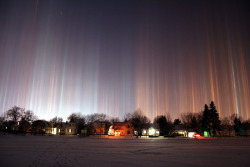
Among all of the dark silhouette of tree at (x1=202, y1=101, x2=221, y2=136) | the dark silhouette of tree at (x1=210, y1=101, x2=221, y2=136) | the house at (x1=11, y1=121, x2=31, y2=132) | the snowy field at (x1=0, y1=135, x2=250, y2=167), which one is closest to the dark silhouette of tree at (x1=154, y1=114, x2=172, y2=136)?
the dark silhouette of tree at (x1=202, y1=101, x2=221, y2=136)

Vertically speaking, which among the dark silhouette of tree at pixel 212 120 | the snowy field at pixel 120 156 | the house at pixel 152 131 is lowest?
the house at pixel 152 131

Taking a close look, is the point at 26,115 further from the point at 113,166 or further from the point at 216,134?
the point at 113,166

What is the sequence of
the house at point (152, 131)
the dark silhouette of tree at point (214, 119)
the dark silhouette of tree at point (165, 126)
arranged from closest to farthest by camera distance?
the dark silhouette of tree at point (214, 119) < the dark silhouette of tree at point (165, 126) < the house at point (152, 131)

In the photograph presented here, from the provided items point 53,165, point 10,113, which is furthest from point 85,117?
point 53,165

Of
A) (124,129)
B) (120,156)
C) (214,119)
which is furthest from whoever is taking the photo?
(124,129)

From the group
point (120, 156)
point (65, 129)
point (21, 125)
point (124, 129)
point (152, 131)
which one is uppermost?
point (21, 125)

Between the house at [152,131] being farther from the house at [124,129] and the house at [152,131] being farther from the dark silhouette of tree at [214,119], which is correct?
the dark silhouette of tree at [214,119]

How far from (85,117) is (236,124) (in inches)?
4374

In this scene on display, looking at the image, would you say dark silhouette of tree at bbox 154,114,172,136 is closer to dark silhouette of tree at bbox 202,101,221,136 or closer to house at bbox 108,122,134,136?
house at bbox 108,122,134,136

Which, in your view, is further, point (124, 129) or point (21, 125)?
point (124, 129)

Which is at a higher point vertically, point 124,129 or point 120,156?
point 120,156

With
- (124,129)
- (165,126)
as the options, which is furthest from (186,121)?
(124,129)

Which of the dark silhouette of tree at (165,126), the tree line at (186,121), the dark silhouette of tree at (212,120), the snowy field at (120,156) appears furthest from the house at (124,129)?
the snowy field at (120,156)

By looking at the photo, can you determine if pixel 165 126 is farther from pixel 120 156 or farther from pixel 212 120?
pixel 120 156
